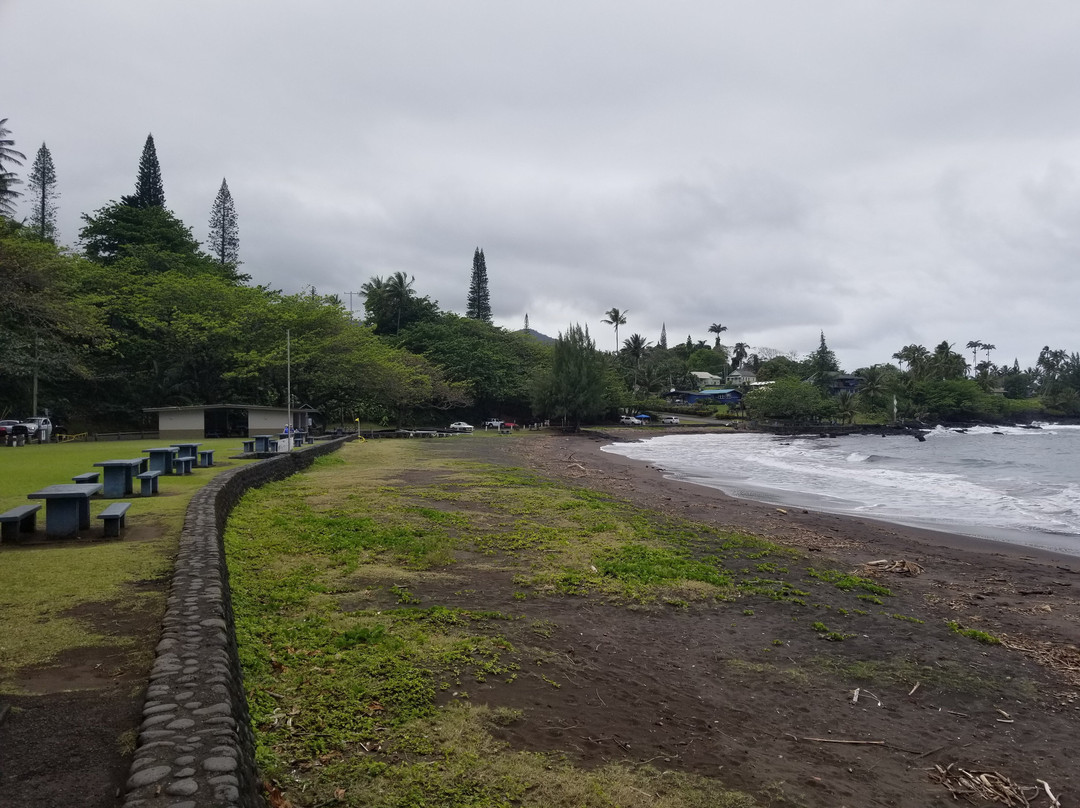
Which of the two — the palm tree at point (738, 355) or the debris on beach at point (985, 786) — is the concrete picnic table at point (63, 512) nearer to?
the debris on beach at point (985, 786)

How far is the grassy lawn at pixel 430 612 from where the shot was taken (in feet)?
12.4

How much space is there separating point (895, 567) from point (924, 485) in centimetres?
1543

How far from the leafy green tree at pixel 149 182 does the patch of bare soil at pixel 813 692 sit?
196 feet

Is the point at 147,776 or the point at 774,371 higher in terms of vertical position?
the point at 774,371

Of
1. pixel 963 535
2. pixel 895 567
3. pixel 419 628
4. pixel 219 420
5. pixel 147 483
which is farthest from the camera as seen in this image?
pixel 219 420

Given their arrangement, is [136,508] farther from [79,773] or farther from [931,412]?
[931,412]

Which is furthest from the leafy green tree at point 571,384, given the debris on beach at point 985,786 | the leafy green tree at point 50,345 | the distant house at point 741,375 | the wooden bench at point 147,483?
the distant house at point 741,375

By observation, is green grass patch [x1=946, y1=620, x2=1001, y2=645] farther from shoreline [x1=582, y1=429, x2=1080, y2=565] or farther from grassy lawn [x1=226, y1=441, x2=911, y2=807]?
shoreline [x1=582, y1=429, x2=1080, y2=565]

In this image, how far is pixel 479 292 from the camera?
93.3 metres

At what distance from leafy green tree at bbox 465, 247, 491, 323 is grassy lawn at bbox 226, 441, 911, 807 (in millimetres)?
79671

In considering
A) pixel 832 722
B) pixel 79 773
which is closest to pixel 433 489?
pixel 832 722

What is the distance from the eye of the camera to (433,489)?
50.1ft

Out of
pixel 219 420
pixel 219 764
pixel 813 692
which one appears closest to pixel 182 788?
pixel 219 764

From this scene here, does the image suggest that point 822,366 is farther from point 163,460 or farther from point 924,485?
point 163,460
